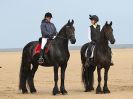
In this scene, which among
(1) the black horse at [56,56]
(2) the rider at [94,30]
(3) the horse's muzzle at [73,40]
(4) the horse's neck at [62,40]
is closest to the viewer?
(3) the horse's muzzle at [73,40]

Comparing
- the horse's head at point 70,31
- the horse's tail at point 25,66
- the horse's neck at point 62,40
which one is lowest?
the horse's tail at point 25,66

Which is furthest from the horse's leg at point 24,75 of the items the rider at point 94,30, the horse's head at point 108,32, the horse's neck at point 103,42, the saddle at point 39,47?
the horse's head at point 108,32

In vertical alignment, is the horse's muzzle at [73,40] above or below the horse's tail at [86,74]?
above

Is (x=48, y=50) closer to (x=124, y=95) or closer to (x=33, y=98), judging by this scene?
(x=33, y=98)

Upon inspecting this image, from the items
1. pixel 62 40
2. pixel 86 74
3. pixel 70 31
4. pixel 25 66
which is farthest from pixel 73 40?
pixel 25 66

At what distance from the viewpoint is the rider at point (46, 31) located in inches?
688

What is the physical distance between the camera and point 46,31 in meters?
17.5

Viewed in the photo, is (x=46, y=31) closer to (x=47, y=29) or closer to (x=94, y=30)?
(x=47, y=29)

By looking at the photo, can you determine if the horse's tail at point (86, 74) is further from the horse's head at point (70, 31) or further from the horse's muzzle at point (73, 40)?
the horse's muzzle at point (73, 40)

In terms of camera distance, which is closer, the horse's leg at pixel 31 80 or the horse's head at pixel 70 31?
the horse's head at pixel 70 31

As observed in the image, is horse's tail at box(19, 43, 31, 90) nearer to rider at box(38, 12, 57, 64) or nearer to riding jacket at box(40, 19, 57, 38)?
rider at box(38, 12, 57, 64)

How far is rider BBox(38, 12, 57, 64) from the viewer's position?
17.5 metres

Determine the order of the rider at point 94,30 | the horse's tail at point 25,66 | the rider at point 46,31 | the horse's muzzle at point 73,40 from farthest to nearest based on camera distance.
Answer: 1. the horse's tail at point 25,66
2. the rider at point 94,30
3. the rider at point 46,31
4. the horse's muzzle at point 73,40

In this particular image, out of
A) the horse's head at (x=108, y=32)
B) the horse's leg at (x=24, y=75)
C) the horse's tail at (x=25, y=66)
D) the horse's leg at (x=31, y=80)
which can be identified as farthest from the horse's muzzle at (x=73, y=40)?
the horse's leg at (x=31, y=80)
